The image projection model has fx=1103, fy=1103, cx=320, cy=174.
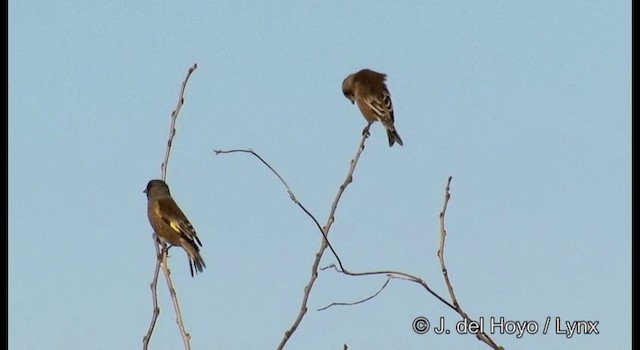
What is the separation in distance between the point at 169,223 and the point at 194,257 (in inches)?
14.1

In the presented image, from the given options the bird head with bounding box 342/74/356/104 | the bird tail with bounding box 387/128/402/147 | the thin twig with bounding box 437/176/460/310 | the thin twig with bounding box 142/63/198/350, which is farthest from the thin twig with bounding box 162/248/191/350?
the bird head with bounding box 342/74/356/104

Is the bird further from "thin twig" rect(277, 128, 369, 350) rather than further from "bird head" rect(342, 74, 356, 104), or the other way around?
"thin twig" rect(277, 128, 369, 350)

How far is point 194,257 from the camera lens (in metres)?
7.51

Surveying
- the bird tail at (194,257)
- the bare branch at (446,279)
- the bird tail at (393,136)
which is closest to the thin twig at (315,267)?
the bare branch at (446,279)

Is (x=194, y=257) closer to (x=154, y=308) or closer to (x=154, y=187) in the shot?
(x=154, y=187)

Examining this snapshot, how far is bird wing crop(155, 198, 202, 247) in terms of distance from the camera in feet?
24.5

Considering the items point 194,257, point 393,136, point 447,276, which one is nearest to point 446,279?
point 447,276

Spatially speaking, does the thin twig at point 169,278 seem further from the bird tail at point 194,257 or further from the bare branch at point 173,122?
the bird tail at point 194,257

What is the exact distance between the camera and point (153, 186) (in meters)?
7.81

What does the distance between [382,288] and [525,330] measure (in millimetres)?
1243
